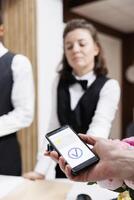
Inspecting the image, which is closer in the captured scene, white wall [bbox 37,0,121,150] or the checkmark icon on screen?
the checkmark icon on screen

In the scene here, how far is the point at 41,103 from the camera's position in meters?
2.87

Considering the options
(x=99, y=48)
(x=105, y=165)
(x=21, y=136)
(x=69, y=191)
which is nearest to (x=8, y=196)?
(x=69, y=191)

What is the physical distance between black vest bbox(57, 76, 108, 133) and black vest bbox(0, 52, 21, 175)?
0.83 ft

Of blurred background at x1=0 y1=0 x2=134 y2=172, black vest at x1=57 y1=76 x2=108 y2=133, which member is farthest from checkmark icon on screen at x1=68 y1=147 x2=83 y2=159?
blurred background at x1=0 y1=0 x2=134 y2=172

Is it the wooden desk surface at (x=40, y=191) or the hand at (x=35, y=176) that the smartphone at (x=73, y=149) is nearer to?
the wooden desk surface at (x=40, y=191)

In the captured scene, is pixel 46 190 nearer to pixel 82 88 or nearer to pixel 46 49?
pixel 82 88

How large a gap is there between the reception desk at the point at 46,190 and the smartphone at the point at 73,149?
0.34 meters

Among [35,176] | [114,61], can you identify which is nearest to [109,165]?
[35,176]

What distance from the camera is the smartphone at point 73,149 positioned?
74 centimetres

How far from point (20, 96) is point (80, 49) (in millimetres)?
369

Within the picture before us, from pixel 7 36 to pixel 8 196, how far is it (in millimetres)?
1893

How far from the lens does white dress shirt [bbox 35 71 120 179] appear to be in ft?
4.58

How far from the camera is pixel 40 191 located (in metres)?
1.16

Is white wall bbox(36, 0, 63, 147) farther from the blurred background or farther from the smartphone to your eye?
the smartphone
